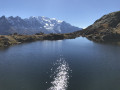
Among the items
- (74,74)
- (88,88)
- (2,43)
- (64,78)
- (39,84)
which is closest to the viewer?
(88,88)

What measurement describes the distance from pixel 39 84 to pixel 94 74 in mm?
21655

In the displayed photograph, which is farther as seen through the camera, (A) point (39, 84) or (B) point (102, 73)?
(B) point (102, 73)

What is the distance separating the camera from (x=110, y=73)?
→ 4941cm

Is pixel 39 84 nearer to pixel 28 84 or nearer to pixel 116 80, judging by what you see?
pixel 28 84

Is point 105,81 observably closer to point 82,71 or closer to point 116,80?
point 116,80

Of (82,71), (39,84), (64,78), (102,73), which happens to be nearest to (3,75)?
(39,84)

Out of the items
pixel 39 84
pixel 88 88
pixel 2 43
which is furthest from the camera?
pixel 2 43

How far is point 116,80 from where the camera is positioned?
43.0 m

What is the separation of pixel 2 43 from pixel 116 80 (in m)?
133

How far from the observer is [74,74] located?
48.5m

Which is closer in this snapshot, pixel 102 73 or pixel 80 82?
pixel 80 82

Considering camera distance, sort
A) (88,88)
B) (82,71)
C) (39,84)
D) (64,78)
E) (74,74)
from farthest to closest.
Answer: (82,71), (74,74), (64,78), (39,84), (88,88)

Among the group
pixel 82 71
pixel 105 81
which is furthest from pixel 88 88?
pixel 82 71

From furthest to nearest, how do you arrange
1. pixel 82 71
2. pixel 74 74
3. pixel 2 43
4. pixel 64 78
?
pixel 2 43 < pixel 82 71 < pixel 74 74 < pixel 64 78
